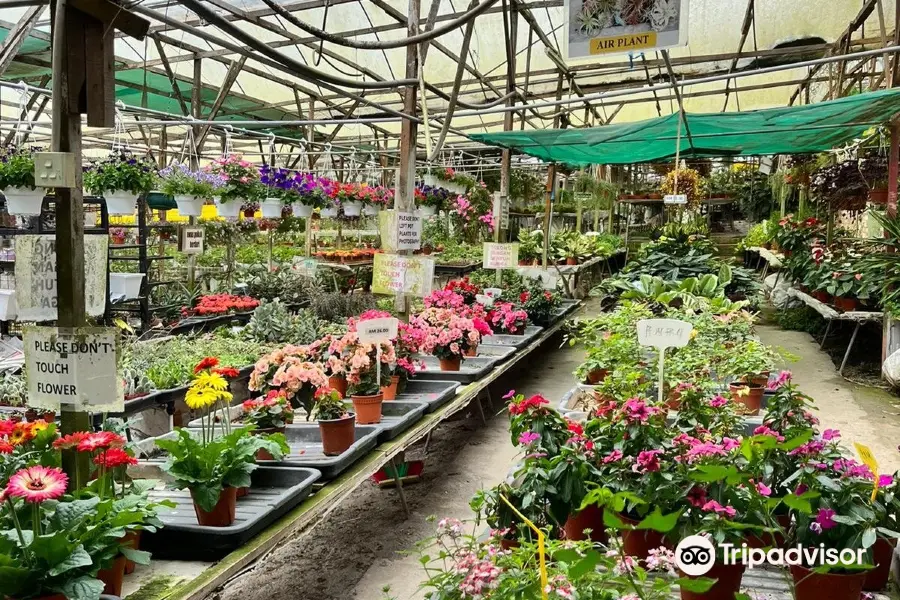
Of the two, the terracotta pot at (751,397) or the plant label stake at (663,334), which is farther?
Result: the terracotta pot at (751,397)

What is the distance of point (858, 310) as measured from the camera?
249 inches

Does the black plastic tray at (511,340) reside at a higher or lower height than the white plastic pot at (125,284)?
lower

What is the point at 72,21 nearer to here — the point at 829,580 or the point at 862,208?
the point at 829,580

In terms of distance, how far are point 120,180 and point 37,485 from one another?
315 cm

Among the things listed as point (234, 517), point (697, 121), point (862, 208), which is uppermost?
point (697, 121)

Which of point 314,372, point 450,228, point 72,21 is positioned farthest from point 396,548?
point 450,228

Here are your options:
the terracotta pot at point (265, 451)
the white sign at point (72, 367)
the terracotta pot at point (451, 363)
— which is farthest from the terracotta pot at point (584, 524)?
the terracotta pot at point (451, 363)

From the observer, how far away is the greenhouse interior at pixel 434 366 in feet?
5.73

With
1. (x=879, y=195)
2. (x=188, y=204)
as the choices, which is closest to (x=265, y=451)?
(x=188, y=204)

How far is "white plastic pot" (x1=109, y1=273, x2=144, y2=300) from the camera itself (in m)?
5.34

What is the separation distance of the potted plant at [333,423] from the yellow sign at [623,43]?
1.91 meters

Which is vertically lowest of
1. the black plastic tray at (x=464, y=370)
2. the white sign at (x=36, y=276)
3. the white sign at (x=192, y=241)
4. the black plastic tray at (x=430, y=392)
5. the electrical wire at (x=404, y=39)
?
the black plastic tray at (x=430, y=392)

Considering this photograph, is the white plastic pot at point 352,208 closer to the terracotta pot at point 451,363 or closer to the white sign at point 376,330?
the terracotta pot at point 451,363

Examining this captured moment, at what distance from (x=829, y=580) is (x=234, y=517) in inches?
65.2
